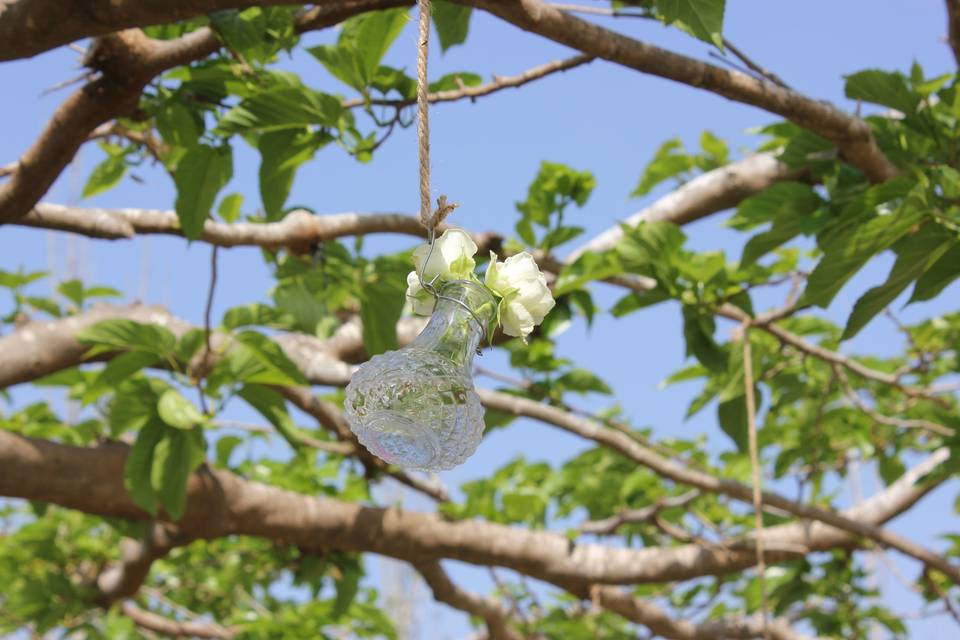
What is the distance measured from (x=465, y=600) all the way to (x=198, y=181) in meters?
1.63

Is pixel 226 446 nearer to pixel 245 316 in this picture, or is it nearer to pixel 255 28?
pixel 245 316

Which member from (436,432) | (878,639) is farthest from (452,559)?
(878,639)

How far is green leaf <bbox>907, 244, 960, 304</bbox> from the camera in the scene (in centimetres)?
129

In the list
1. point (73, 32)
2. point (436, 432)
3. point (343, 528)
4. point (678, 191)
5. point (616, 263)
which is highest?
point (678, 191)

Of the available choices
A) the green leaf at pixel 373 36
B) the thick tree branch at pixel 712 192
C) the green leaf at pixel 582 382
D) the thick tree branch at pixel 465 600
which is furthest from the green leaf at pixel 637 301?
the thick tree branch at pixel 465 600

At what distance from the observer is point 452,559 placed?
2.45 metres

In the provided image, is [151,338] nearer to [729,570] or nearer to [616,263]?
[616,263]

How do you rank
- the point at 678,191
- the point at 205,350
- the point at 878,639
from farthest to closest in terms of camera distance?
the point at 878,639, the point at 678,191, the point at 205,350

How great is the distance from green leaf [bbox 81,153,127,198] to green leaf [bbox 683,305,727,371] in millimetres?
1153

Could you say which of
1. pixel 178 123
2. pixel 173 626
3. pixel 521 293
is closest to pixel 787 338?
pixel 178 123

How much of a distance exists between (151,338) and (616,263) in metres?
0.78

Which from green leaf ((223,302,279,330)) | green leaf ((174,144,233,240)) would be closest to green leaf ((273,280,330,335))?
green leaf ((223,302,279,330))

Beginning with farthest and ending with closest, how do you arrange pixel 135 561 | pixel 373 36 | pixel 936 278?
pixel 135 561 → pixel 373 36 → pixel 936 278

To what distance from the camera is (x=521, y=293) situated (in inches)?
26.8
